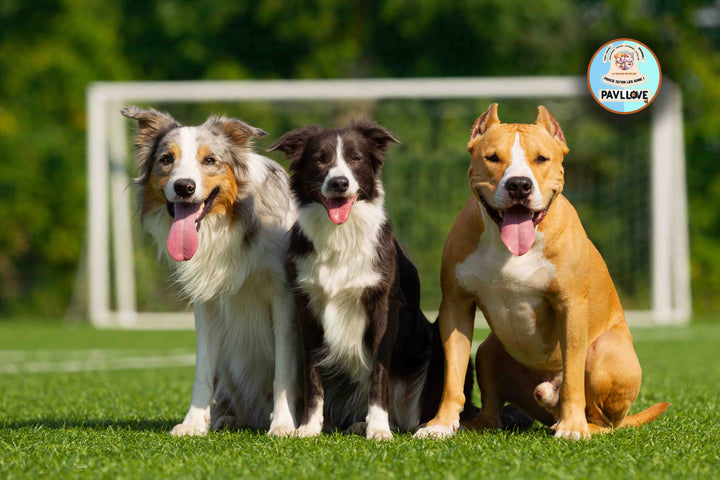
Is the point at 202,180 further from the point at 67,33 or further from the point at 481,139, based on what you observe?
the point at 67,33

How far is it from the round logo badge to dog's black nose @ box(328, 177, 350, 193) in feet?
6.01

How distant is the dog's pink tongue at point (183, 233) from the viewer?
420 centimetres

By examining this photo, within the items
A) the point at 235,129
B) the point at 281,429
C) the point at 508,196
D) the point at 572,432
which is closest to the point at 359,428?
the point at 281,429

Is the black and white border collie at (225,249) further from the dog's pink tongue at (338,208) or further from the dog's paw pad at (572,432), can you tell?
the dog's paw pad at (572,432)

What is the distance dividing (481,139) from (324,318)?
1.14 metres

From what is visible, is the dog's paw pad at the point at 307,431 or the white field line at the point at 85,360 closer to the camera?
the dog's paw pad at the point at 307,431

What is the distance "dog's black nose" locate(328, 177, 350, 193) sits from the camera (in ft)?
12.8

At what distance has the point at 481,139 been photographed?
4.05 meters

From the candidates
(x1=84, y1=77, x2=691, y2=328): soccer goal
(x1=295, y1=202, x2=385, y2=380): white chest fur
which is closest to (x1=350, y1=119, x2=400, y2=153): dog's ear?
(x1=295, y1=202, x2=385, y2=380): white chest fur

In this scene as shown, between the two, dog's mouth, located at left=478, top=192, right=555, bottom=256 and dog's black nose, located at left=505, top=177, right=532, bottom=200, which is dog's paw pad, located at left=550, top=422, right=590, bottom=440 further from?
dog's black nose, located at left=505, top=177, right=532, bottom=200

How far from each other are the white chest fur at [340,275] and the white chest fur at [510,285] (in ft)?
1.50

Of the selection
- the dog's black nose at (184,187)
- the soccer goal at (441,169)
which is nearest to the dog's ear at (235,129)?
the dog's black nose at (184,187)

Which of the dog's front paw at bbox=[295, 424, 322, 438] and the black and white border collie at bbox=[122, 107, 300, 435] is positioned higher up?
the black and white border collie at bbox=[122, 107, 300, 435]

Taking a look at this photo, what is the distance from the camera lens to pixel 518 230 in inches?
150
